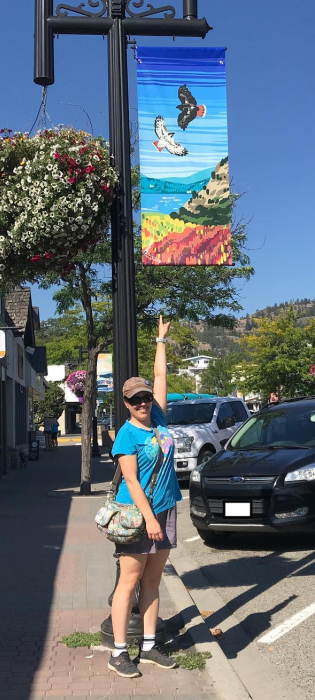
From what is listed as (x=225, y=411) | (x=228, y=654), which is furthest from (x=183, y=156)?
(x=225, y=411)

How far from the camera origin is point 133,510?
4.76 meters

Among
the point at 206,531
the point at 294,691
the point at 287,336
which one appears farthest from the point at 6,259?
the point at 287,336

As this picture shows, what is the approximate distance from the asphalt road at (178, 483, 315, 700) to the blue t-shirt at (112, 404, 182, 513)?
1.41 meters

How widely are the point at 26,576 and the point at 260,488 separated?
8.43 feet

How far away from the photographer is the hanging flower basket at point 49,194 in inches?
214

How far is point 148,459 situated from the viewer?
15.8 ft

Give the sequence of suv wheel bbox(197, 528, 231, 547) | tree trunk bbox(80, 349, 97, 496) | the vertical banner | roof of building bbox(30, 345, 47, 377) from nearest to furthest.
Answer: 1. suv wheel bbox(197, 528, 231, 547)
2. tree trunk bbox(80, 349, 97, 496)
3. the vertical banner
4. roof of building bbox(30, 345, 47, 377)

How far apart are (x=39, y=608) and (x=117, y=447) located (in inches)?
97.1

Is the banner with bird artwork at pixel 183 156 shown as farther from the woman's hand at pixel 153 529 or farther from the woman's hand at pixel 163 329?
the woman's hand at pixel 153 529

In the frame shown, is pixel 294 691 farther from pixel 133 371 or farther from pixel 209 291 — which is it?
pixel 209 291

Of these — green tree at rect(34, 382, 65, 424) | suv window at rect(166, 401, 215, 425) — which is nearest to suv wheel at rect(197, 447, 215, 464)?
suv window at rect(166, 401, 215, 425)

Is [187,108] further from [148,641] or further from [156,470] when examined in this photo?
[148,641]

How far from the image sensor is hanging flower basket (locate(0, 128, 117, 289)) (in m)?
5.44

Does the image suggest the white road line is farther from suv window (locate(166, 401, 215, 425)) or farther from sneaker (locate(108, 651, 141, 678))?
suv window (locate(166, 401, 215, 425))
